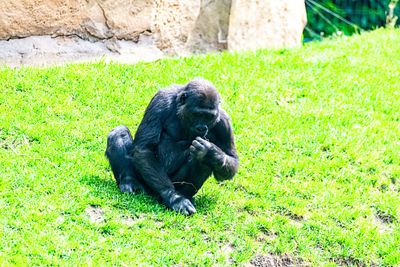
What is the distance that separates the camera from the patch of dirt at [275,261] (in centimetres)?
532

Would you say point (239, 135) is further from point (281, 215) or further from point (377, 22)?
point (377, 22)

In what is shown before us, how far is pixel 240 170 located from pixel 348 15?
10.1 metres

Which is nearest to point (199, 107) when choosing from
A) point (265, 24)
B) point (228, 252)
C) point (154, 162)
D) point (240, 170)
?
point (154, 162)

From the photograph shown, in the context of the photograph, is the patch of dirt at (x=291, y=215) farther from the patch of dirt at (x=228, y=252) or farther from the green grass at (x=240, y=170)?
the patch of dirt at (x=228, y=252)

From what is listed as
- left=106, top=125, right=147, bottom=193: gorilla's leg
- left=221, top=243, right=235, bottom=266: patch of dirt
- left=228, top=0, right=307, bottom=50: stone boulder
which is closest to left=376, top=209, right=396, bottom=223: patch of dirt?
left=221, top=243, right=235, bottom=266: patch of dirt

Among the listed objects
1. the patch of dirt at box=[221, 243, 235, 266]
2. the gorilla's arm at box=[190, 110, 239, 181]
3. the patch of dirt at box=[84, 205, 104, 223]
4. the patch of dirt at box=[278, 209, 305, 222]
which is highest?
the gorilla's arm at box=[190, 110, 239, 181]

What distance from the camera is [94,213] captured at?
18.0ft

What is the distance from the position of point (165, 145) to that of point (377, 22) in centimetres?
1089

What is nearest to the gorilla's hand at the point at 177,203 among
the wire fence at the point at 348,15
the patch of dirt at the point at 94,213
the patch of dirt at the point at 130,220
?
the patch of dirt at the point at 130,220

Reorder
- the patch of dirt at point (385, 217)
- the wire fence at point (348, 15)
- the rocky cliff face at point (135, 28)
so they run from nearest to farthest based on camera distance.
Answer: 1. the patch of dirt at point (385, 217)
2. the rocky cliff face at point (135, 28)
3. the wire fence at point (348, 15)

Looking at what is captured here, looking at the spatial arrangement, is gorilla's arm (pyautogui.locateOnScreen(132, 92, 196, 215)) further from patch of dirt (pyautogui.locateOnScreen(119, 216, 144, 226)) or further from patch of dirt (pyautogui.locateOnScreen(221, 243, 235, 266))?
patch of dirt (pyautogui.locateOnScreen(221, 243, 235, 266))

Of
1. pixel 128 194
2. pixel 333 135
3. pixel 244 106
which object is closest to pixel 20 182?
pixel 128 194

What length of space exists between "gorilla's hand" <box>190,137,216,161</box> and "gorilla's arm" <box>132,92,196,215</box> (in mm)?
428

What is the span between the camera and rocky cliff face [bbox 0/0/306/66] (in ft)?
27.0
